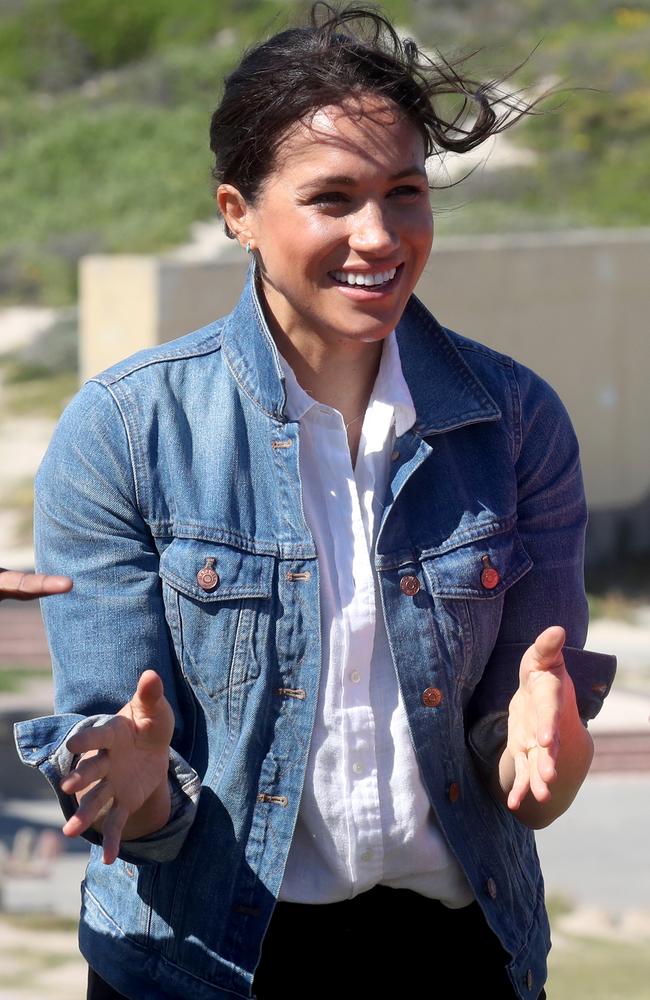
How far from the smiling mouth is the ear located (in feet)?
0.51

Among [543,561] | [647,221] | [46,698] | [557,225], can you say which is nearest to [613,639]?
[46,698]

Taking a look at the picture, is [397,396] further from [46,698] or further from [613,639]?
[613,639]

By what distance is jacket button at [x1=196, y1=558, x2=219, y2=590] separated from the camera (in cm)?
176

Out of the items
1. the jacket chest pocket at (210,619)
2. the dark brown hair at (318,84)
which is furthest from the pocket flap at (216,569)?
the dark brown hair at (318,84)

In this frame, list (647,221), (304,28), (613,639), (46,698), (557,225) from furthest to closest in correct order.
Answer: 1. (647,221)
2. (557,225)
3. (613,639)
4. (46,698)
5. (304,28)

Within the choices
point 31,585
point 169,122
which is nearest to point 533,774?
point 31,585

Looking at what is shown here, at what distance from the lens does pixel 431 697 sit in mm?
1799

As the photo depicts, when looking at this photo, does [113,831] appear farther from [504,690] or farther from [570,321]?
[570,321]

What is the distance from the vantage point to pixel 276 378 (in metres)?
1.86

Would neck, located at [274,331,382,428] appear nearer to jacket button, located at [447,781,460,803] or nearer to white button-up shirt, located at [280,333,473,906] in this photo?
white button-up shirt, located at [280,333,473,906]

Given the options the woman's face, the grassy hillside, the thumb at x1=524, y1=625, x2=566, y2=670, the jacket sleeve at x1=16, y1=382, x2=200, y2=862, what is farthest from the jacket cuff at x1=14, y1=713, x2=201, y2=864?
the grassy hillside

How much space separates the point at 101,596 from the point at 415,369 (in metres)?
0.53

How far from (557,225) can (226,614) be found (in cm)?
1508

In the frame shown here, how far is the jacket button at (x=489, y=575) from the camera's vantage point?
1.87 meters
